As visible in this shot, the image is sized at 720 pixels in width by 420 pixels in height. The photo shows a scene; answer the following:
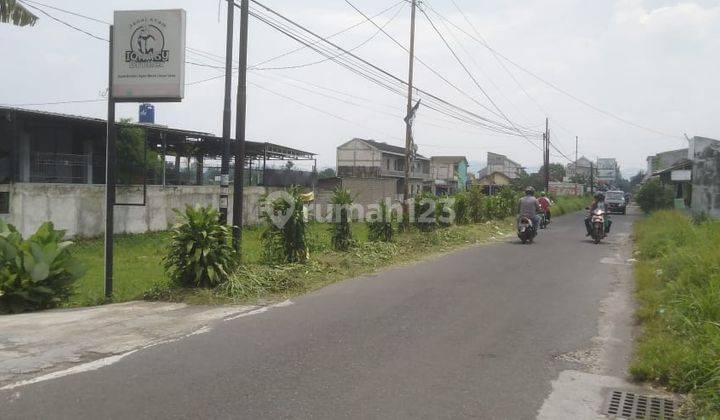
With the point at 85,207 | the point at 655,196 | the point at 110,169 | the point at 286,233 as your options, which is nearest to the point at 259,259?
the point at 286,233

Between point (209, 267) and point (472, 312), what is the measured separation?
413 cm

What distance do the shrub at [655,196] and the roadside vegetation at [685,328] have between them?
26.2 m

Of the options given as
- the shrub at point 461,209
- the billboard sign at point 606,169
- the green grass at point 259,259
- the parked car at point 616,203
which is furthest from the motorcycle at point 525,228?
the billboard sign at point 606,169

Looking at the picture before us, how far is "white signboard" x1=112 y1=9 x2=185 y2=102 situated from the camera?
1073 cm

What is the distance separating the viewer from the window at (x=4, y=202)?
19.0 metres

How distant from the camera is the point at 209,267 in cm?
977

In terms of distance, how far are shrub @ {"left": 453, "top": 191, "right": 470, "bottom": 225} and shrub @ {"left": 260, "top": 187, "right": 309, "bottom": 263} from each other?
13.3 meters

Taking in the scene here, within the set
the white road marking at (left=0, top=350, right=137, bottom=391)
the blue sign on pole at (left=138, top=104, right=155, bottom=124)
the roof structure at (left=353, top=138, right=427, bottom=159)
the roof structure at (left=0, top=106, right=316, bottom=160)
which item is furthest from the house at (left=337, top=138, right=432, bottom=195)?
the white road marking at (left=0, top=350, right=137, bottom=391)

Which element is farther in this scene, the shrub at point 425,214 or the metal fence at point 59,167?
the metal fence at point 59,167

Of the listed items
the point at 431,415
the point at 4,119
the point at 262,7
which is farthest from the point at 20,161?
the point at 431,415

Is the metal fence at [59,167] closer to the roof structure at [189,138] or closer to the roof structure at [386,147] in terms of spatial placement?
the roof structure at [189,138]

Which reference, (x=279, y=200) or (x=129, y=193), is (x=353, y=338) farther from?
(x=129, y=193)

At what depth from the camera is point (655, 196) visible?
35.8 meters

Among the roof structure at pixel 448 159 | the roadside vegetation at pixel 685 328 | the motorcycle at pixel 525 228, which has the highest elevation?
the roof structure at pixel 448 159
